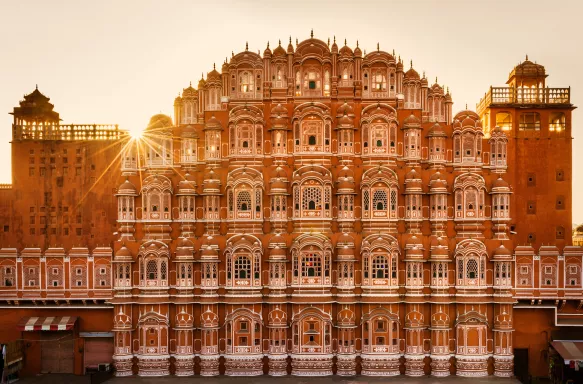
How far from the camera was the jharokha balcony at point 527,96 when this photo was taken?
4272 cm

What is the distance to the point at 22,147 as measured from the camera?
44344 mm

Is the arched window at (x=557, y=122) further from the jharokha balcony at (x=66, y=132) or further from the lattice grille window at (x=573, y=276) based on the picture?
the jharokha balcony at (x=66, y=132)

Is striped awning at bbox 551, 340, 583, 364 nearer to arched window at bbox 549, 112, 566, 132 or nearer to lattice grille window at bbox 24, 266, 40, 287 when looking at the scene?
arched window at bbox 549, 112, 566, 132

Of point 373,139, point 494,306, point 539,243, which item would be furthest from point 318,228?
point 539,243

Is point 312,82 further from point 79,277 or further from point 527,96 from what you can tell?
point 79,277

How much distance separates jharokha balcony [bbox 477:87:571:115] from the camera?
4272 centimetres

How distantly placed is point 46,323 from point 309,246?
19.0 metres

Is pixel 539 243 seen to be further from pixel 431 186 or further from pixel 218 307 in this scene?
pixel 218 307

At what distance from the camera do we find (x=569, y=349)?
119 feet

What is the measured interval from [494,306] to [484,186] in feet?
26.2

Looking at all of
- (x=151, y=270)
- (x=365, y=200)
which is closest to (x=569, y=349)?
(x=365, y=200)

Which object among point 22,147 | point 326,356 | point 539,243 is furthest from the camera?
point 22,147

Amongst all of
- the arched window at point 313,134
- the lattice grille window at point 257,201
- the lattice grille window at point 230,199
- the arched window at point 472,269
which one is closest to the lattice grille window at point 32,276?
the lattice grille window at point 230,199

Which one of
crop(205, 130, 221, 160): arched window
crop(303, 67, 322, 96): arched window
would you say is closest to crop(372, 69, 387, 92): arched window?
crop(303, 67, 322, 96): arched window
